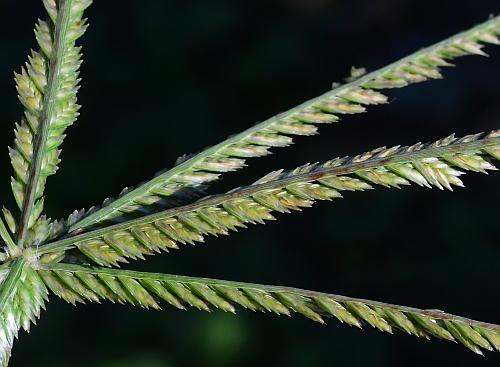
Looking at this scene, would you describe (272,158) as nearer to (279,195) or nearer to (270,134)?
(270,134)

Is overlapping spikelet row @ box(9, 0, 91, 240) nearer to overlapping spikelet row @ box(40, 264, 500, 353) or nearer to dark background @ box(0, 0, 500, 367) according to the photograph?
overlapping spikelet row @ box(40, 264, 500, 353)

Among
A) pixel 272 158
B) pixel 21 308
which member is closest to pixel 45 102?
pixel 21 308

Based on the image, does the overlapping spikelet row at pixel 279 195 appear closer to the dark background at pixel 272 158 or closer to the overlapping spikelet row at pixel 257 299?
the overlapping spikelet row at pixel 257 299

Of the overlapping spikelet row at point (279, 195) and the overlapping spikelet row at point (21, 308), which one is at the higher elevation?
the overlapping spikelet row at point (21, 308)

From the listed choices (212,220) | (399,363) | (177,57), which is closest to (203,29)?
(177,57)

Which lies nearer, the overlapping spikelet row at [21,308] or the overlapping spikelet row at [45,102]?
the overlapping spikelet row at [21,308]

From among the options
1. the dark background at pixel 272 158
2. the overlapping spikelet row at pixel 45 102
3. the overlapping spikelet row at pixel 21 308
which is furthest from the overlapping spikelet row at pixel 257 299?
the dark background at pixel 272 158
